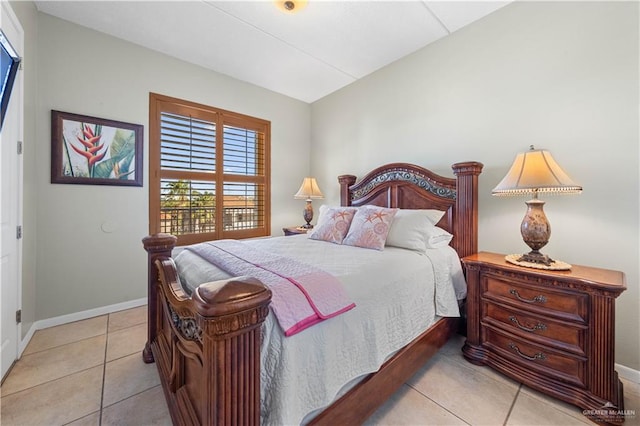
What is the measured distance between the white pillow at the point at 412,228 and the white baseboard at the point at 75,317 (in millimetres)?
2764

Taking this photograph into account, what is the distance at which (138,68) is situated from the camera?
2801 mm

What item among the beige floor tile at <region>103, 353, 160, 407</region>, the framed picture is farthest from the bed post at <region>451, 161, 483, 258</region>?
the framed picture

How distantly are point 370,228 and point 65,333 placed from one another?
2.76 m

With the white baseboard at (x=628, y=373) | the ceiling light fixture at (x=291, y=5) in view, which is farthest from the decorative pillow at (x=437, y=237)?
the ceiling light fixture at (x=291, y=5)

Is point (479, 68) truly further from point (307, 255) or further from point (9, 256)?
point (9, 256)

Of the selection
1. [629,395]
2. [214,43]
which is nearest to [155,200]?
[214,43]

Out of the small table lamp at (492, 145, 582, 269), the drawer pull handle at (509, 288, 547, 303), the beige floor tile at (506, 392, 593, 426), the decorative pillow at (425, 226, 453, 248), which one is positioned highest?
the small table lamp at (492, 145, 582, 269)

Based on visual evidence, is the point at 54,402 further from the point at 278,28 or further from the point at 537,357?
the point at 278,28

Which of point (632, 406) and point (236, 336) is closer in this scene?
point (236, 336)

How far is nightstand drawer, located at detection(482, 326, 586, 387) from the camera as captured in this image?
4.83 ft

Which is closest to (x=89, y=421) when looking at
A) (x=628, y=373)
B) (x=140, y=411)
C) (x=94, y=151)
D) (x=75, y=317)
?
(x=140, y=411)

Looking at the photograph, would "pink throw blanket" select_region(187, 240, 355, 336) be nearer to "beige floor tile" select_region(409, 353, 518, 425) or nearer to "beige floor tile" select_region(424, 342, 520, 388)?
"beige floor tile" select_region(409, 353, 518, 425)

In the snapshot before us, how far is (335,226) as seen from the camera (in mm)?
2461

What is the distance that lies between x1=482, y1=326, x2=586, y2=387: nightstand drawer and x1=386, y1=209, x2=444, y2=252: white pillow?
0.74 m
